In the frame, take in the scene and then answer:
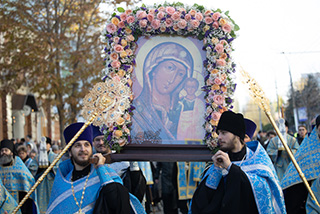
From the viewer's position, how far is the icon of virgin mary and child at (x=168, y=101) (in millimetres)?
6039

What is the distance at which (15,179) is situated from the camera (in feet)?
27.5

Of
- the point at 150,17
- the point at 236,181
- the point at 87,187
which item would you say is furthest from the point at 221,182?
the point at 150,17

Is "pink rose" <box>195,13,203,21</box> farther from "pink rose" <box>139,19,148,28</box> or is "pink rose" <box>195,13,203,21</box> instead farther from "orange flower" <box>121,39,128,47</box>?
"orange flower" <box>121,39,128,47</box>

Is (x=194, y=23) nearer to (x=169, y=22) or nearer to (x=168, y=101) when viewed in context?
(x=169, y=22)

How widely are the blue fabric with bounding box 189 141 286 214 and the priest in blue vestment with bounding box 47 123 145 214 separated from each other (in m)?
0.98

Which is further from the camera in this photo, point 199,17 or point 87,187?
point 199,17

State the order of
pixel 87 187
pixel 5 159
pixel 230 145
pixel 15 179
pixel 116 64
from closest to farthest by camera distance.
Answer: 1. pixel 230 145
2. pixel 87 187
3. pixel 116 64
4. pixel 15 179
5. pixel 5 159

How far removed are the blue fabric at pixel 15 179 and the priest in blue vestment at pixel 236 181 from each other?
14.1ft

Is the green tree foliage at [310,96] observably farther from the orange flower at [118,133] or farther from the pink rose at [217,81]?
the orange flower at [118,133]

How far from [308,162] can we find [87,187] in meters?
2.61

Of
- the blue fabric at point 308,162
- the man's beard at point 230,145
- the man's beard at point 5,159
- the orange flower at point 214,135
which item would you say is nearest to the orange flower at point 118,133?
the orange flower at point 214,135

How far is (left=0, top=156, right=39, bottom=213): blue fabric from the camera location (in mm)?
8320

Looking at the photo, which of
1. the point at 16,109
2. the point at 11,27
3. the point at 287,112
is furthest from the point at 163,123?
the point at 287,112

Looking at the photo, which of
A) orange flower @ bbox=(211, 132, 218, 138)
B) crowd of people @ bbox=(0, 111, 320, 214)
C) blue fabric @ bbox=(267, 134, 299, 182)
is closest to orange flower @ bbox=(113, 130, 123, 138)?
crowd of people @ bbox=(0, 111, 320, 214)
